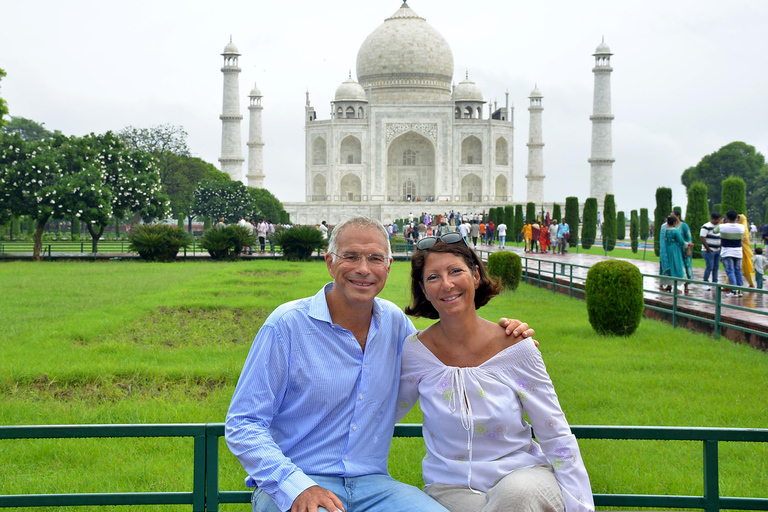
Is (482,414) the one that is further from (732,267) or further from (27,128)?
(27,128)

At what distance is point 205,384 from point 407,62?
3570 cm

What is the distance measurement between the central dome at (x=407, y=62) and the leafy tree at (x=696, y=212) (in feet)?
79.4

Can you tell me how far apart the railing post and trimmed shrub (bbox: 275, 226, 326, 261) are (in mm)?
15898

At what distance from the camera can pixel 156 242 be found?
56.1 ft

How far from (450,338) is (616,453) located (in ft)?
6.36

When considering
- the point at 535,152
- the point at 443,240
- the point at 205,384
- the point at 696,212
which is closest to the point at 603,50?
the point at 535,152

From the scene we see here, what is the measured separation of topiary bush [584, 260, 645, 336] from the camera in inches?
284

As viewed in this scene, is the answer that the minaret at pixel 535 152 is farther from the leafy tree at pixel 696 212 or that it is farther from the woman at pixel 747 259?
the woman at pixel 747 259

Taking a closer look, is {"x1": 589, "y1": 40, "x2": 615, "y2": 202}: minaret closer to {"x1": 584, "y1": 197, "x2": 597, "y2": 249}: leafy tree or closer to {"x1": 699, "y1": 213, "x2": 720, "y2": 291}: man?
{"x1": 584, "y1": 197, "x2": 597, "y2": 249}: leafy tree

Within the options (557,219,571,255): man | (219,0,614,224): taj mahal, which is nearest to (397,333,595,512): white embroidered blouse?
(557,219,571,255): man

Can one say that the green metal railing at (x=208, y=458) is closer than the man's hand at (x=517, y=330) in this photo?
Yes

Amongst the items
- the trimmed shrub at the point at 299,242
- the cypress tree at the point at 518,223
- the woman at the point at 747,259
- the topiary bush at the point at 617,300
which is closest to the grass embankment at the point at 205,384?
the topiary bush at the point at 617,300

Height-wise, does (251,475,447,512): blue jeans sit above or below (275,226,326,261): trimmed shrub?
below

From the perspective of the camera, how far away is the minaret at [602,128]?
3522 centimetres
